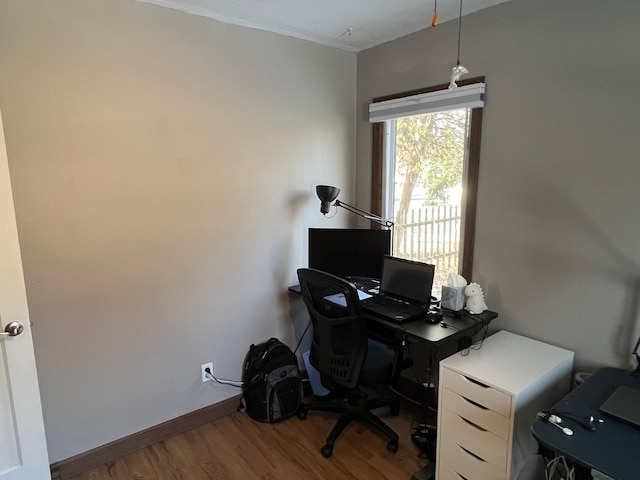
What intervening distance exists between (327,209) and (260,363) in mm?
1073

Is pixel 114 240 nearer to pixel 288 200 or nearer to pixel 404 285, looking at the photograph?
pixel 288 200

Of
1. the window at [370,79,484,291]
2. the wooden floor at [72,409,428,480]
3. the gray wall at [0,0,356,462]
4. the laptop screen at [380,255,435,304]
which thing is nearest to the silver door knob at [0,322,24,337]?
the gray wall at [0,0,356,462]

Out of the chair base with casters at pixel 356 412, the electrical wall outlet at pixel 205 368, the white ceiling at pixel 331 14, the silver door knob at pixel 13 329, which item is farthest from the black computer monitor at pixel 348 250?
the silver door knob at pixel 13 329

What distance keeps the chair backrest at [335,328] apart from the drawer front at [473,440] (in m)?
0.51

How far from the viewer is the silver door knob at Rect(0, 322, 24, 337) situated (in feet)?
5.36

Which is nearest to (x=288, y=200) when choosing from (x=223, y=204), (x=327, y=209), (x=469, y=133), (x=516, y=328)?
(x=327, y=209)

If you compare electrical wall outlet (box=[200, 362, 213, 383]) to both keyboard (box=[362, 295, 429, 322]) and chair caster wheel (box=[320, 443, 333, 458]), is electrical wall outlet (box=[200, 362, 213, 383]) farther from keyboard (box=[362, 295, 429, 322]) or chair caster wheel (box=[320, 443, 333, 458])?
keyboard (box=[362, 295, 429, 322])

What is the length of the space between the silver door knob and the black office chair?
50.5 inches

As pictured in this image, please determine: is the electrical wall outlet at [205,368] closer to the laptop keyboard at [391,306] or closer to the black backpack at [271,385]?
the black backpack at [271,385]

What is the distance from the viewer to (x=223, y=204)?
2400mm

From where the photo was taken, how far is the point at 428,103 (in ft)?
8.01

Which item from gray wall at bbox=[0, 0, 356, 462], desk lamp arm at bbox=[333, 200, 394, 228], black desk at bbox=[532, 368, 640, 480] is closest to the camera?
black desk at bbox=[532, 368, 640, 480]

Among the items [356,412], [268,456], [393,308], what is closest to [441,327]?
[393,308]

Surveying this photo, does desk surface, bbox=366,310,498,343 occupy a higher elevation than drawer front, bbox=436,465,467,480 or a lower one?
higher
